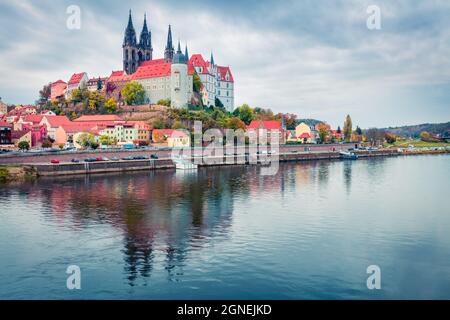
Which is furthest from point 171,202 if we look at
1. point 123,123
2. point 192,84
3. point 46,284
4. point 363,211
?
point 192,84

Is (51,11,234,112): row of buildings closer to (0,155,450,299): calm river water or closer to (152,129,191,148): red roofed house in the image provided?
(152,129,191,148): red roofed house

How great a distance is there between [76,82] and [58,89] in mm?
7837

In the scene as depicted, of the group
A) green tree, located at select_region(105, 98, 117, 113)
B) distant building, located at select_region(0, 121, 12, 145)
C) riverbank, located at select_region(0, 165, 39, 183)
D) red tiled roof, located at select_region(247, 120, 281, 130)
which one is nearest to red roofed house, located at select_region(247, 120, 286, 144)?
red tiled roof, located at select_region(247, 120, 281, 130)

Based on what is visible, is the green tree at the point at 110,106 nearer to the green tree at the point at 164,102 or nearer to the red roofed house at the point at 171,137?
the green tree at the point at 164,102

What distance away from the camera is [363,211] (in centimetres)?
3116

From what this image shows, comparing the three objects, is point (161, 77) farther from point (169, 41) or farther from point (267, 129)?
point (267, 129)

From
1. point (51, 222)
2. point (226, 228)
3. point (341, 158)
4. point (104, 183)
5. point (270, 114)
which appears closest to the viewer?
point (226, 228)

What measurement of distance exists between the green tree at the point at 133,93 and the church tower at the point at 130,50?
16.2 meters

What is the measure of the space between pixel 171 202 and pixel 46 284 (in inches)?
692

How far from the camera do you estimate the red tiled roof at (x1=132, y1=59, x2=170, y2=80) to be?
331 ft

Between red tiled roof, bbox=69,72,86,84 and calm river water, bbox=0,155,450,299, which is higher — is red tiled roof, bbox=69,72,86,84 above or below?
above

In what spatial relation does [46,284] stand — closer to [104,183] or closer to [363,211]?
[363,211]

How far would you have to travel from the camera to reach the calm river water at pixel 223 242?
1662 cm

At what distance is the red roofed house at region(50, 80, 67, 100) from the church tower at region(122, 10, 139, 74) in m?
16.6
